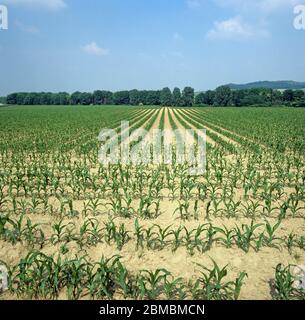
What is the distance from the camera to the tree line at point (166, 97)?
9844 centimetres

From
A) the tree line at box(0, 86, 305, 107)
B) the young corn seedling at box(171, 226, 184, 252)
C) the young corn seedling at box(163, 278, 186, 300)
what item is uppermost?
the tree line at box(0, 86, 305, 107)

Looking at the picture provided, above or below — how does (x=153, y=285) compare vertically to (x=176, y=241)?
below

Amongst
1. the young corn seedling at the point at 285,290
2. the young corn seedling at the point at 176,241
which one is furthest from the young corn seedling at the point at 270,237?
the young corn seedling at the point at 176,241

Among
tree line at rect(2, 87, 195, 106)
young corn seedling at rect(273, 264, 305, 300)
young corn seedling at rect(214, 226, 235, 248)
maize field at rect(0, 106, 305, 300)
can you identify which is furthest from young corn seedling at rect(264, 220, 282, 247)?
tree line at rect(2, 87, 195, 106)

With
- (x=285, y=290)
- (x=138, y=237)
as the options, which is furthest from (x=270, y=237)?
(x=138, y=237)

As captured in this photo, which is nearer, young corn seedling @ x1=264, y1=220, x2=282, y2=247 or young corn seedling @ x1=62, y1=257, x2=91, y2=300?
young corn seedling @ x1=62, y1=257, x2=91, y2=300

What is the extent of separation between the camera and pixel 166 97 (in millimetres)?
107812

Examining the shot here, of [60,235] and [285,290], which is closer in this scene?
[285,290]

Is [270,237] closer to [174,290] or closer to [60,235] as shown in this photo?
[174,290]

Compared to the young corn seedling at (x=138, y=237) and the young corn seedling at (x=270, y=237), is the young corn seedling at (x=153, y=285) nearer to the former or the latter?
the young corn seedling at (x=138, y=237)

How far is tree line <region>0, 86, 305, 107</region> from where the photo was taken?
323 feet

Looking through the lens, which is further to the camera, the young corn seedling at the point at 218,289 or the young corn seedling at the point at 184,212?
the young corn seedling at the point at 184,212

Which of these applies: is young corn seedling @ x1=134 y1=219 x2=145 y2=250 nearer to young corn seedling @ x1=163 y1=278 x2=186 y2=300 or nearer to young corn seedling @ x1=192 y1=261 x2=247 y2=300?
young corn seedling @ x1=163 y1=278 x2=186 y2=300
